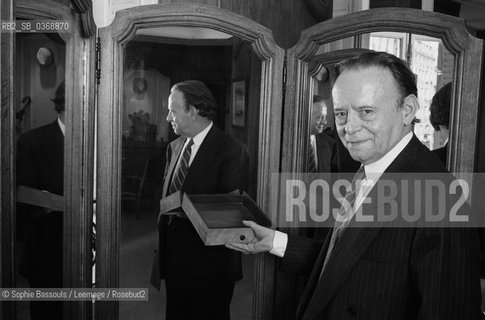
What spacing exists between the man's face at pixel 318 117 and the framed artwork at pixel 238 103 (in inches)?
12.1

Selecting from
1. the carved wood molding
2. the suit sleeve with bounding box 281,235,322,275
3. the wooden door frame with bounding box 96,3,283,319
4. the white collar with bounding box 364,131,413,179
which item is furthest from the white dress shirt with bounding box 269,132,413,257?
the carved wood molding

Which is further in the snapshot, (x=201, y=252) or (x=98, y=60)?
(x=201, y=252)

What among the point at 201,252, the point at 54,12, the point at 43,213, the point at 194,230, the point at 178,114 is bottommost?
the point at 201,252

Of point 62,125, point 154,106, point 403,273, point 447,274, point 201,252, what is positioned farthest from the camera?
point 201,252

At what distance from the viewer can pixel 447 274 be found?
4.79 ft

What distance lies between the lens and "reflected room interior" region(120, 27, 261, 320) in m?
2.07

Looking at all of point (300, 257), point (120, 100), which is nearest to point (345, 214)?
point (300, 257)

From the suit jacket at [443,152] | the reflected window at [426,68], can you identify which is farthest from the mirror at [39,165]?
the suit jacket at [443,152]

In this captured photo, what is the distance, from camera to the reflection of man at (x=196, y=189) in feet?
7.03

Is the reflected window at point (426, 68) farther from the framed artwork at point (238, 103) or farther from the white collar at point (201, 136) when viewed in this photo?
the white collar at point (201, 136)

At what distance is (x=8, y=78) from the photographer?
50.0 inches

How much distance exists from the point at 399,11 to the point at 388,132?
60cm

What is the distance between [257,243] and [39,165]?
0.93 meters

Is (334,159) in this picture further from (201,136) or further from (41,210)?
(41,210)
